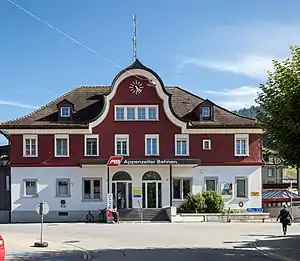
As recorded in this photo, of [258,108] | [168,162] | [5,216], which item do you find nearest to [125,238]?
[258,108]

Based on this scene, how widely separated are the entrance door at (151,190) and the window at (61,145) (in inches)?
257

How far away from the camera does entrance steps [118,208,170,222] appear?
47812 mm

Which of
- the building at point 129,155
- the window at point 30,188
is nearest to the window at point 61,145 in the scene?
the building at point 129,155

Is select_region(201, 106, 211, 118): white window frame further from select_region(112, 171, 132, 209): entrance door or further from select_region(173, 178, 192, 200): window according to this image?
select_region(112, 171, 132, 209): entrance door

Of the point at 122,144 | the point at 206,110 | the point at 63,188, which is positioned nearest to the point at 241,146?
the point at 206,110

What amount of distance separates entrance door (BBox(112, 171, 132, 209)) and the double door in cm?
119

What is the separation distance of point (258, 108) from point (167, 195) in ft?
89.8

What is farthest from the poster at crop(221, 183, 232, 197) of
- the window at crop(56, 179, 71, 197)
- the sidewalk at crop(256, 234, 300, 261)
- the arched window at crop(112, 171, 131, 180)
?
the sidewalk at crop(256, 234, 300, 261)

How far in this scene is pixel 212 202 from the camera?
1871 inches

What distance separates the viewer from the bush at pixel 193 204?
4741cm

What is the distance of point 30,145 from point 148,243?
915 inches

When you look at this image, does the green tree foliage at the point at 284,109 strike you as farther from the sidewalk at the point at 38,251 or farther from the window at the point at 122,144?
the window at the point at 122,144

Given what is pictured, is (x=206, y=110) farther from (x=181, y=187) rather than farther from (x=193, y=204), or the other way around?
(x=193, y=204)

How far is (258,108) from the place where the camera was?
23.4 m
